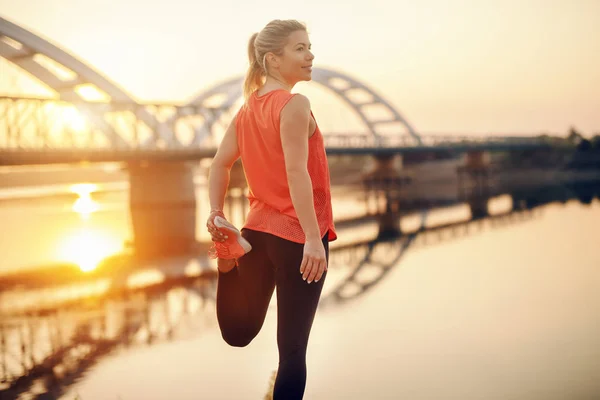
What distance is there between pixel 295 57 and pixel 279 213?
790 millimetres

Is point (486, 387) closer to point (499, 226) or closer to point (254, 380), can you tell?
point (254, 380)

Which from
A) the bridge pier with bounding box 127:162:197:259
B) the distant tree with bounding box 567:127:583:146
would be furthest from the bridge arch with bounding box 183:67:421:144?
the distant tree with bounding box 567:127:583:146

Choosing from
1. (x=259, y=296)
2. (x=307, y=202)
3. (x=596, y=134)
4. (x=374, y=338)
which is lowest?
(x=374, y=338)

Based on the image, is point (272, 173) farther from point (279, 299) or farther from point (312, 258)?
point (279, 299)

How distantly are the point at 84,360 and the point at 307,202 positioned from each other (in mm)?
7427

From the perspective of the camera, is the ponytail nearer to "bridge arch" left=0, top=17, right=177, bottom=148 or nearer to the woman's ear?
the woman's ear

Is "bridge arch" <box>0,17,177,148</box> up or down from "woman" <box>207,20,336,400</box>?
up

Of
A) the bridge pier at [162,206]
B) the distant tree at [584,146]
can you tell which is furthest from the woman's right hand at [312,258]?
the distant tree at [584,146]

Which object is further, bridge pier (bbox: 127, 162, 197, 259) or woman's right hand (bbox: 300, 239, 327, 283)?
bridge pier (bbox: 127, 162, 197, 259)

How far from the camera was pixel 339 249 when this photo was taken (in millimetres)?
25453

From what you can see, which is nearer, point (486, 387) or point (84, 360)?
point (486, 387)

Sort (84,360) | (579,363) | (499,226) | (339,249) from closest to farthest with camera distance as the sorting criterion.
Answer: (579,363)
(84,360)
(339,249)
(499,226)

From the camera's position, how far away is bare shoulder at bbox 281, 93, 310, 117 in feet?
11.7

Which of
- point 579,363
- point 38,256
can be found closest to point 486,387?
point 579,363
